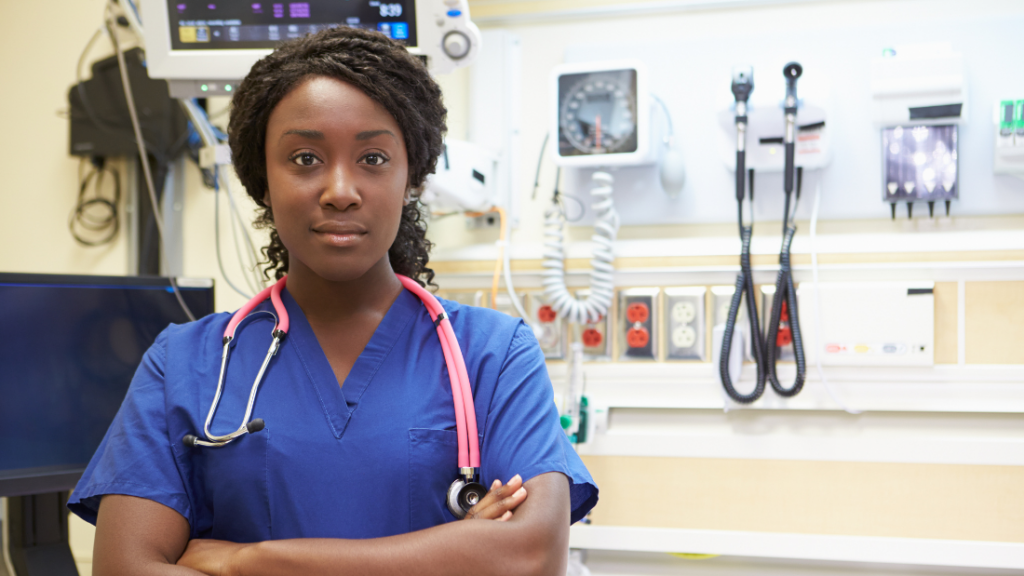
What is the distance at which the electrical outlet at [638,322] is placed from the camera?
1.71 m

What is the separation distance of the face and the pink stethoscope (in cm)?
13

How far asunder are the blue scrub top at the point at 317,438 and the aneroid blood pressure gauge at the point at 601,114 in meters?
0.84

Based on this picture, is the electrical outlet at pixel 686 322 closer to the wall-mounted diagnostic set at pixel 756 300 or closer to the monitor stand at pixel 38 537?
the wall-mounted diagnostic set at pixel 756 300

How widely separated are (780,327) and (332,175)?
112cm

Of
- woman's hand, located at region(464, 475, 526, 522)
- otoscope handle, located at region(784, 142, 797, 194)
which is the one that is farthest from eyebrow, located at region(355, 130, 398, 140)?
otoscope handle, located at region(784, 142, 797, 194)

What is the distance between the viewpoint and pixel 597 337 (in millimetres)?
1738

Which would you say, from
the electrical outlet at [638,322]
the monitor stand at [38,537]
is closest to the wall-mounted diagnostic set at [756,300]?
the electrical outlet at [638,322]

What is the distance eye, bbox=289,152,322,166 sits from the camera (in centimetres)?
86

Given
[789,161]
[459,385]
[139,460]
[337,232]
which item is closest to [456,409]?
[459,385]

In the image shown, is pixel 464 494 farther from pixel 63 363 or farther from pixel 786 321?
pixel 786 321

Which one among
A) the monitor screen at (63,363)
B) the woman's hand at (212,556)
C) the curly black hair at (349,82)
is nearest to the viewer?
the woman's hand at (212,556)

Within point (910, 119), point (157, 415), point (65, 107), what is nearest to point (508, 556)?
point (157, 415)

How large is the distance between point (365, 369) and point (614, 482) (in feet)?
3.18

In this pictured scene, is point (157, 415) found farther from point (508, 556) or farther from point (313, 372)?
point (508, 556)
